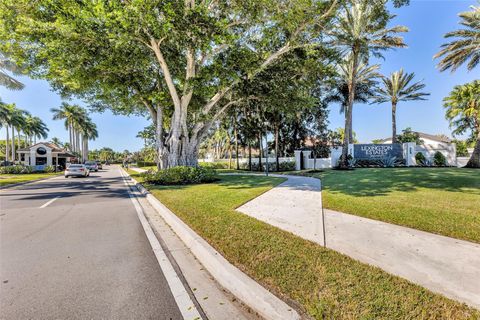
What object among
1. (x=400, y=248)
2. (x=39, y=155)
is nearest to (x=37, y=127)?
(x=39, y=155)

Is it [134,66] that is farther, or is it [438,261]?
[134,66]

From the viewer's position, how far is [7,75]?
74.2 ft

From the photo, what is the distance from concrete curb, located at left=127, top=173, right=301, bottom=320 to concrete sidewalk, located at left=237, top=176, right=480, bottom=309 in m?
1.61

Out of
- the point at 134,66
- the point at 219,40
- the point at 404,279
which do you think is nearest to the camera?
the point at 404,279

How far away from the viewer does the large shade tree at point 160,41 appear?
8.99m

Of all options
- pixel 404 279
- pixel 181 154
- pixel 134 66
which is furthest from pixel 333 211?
pixel 134 66

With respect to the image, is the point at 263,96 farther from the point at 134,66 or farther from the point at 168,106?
the point at 134,66

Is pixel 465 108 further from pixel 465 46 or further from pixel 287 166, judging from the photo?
pixel 287 166

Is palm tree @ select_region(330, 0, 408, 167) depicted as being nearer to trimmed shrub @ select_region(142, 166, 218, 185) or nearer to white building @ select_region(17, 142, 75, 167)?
trimmed shrub @ select_region(142, 166, 218, 185)

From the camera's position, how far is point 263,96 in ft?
51.7

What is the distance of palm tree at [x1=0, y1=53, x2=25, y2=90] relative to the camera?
21.6 metres

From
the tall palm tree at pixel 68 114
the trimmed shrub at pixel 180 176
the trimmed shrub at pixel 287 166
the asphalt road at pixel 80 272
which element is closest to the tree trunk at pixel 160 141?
the trimmed shrub at pixel 180 176

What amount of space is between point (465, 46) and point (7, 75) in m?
38.5

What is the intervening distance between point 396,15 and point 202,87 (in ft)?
52.9
